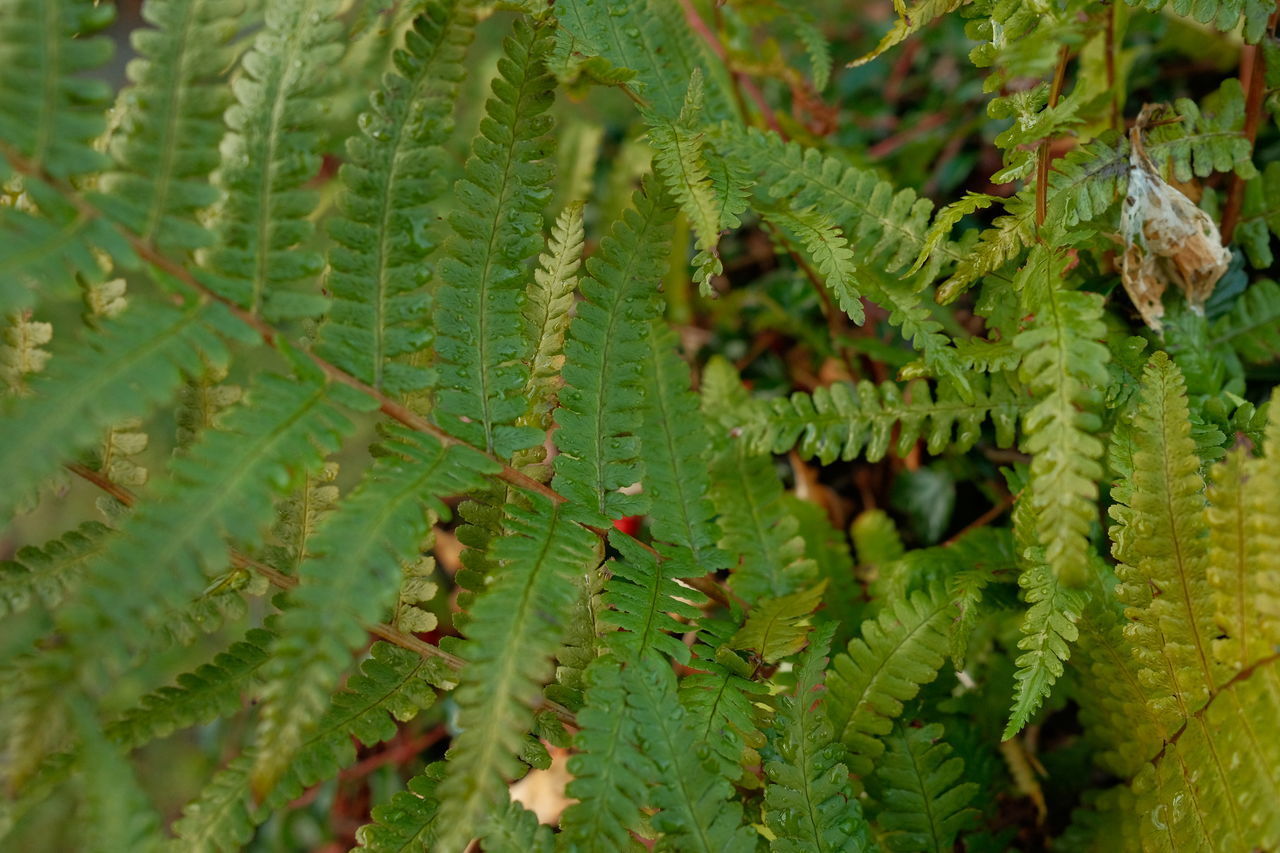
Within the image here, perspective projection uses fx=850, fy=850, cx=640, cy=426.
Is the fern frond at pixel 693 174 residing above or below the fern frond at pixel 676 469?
above

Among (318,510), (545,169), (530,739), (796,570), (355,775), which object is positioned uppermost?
(545,169)

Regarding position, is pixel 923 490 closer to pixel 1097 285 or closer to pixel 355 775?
pixel 1097 285

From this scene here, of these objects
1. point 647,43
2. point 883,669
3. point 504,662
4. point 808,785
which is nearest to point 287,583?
point 504,662

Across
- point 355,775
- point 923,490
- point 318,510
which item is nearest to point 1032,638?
point 923,490

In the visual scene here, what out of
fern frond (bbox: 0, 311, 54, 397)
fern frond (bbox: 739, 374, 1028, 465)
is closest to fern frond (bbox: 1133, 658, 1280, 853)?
fern frond (bbox: 739, 374, 1028, 465)

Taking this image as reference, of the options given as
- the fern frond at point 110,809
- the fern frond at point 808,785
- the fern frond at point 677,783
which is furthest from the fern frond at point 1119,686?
the fern frond at point 110,809

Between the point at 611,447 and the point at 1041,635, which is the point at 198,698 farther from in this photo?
the point at 1041,635

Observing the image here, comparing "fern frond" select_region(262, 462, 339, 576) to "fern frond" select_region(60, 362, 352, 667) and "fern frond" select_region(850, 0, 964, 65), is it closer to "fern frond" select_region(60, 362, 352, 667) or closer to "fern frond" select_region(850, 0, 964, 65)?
"fern frond" select_region(60, 362, 352, 667)

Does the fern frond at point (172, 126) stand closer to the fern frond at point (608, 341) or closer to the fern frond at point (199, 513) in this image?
the fern frond at point (199, 513)
